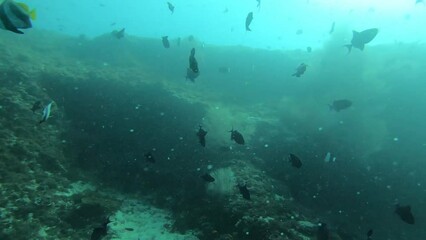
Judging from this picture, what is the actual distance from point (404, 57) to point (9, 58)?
84.3ft

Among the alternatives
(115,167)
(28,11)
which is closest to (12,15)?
(28,11)

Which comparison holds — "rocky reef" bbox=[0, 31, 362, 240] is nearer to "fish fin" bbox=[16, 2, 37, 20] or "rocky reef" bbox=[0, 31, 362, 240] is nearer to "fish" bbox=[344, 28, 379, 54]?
"fish" bbox=[344, 28, 379, 54]

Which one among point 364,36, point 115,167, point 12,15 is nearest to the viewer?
point 12,15

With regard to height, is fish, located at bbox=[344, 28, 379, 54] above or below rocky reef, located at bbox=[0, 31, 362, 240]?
above

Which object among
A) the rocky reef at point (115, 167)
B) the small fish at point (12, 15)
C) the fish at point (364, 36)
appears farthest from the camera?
the fish at point (364, 36)

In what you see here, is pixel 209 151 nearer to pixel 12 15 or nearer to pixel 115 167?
pixel 115 167

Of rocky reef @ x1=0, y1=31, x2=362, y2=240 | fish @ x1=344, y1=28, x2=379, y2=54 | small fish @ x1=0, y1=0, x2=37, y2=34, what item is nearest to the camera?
small fish @ x1=0, y1=0, x2=37, y2=34

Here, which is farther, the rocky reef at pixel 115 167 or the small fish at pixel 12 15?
the rocky reef at pixel 115 167

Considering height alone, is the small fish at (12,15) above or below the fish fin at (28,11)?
below

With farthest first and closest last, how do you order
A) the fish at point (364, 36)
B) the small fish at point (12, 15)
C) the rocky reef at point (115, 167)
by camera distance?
the fish at point (364, 36) → the rocky reef at point (115, 167) → the small fish at point (12, 15)

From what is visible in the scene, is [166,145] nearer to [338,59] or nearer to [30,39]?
[338,59]

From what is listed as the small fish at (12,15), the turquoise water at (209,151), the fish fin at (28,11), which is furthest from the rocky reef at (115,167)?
the fish fin at (28,11)

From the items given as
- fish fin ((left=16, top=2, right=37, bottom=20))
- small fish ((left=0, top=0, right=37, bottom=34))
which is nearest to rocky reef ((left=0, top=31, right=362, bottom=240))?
small fish ((left=0, top=0, right=37, bottom=34))

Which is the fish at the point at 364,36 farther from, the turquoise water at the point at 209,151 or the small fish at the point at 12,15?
the small fish at the point at 12,15
